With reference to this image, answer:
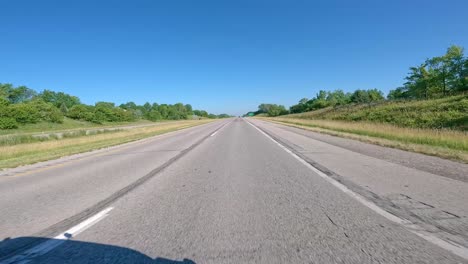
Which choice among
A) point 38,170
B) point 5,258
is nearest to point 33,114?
point 38,170

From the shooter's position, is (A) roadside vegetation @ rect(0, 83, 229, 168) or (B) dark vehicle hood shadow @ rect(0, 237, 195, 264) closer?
(B) dark vehicle hood shadow @ rect(0, 237, 195, 264)

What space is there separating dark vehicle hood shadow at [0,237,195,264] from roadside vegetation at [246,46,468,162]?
420 inches

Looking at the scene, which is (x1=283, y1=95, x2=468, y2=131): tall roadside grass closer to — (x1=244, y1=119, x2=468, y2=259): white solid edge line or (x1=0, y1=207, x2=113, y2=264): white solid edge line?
(x1=244, y1=119, x2=468, y2=259): white solid edge line

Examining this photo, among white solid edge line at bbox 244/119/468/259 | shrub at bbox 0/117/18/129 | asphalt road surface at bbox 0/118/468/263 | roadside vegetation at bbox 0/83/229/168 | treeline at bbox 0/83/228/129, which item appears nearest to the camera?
white solid edge line at bbox 244/119/468/259

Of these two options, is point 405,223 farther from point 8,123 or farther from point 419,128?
point 8,123

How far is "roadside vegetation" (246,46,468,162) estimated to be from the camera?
14.0 meters

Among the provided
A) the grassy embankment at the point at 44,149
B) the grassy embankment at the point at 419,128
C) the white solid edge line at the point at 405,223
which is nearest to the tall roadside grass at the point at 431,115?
the grassy embankment at the point at 419,128

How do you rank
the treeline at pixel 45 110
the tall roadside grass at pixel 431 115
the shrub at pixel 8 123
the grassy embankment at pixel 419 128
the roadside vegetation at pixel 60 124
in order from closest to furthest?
the grassy embankment at pixel 419 128 < the roadside vegetation at pixel 60 124 < the tall roadside grass at pixel 431 115 < the shrub at pixel 8 123 < the treeline at pixel 45 110

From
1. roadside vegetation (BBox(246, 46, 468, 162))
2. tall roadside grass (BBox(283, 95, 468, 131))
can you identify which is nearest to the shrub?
roadside vegetation (BBox(246, 46, 468, 162))

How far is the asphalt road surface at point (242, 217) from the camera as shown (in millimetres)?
3240

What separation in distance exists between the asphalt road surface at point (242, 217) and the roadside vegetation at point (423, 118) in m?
6.06

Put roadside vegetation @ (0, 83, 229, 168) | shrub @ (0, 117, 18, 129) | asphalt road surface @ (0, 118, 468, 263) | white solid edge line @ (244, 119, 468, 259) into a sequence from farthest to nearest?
shrub @ (0, 117, 18, 129) < roadside vegetation @ (0, 83, 229, 168) < asphalt road surface @ (0, 118, 468, 263) < white solid edge line @ (244, 119, 468, 259)

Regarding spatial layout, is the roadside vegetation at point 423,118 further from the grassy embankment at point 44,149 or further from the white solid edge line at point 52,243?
the grassy embankment at point 44,149

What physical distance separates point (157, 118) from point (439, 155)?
4749 inches
